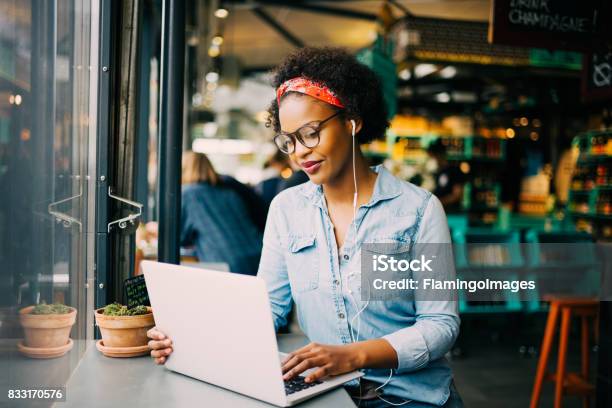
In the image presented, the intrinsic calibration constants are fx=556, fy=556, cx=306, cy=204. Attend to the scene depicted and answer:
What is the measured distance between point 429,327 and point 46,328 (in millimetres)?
998

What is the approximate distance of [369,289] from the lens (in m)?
1.66

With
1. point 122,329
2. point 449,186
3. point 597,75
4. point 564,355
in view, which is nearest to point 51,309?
point 122,329

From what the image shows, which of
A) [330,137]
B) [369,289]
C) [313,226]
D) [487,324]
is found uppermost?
[330,137]

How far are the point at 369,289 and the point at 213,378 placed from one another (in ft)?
1.75

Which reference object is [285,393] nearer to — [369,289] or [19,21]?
[369,289]

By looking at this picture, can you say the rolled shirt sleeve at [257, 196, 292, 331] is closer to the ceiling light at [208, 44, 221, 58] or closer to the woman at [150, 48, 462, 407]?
the woman at [150, 48, 462, 407]

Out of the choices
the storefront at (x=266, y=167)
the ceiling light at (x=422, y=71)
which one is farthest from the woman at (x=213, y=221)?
the ceiling light at (x=422, y=71)

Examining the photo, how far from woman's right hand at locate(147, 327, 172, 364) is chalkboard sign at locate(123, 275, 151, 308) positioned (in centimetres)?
21

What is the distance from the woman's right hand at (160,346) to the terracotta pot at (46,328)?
22cm

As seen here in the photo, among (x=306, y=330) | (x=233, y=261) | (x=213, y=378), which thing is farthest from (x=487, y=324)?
(x=213, y=378)

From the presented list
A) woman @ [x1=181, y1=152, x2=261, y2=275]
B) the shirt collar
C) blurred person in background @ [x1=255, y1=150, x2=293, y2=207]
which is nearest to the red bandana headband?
the shirt collar

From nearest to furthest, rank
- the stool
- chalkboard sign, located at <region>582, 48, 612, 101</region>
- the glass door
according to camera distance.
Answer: the glass door < the stool < chalkboard sign, located at <region>582, 48, 612, 101</region>

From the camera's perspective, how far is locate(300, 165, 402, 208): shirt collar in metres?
1.74

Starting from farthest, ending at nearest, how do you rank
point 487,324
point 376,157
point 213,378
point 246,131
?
point 246,131, point 376,157, point 487,324, point 213,378
